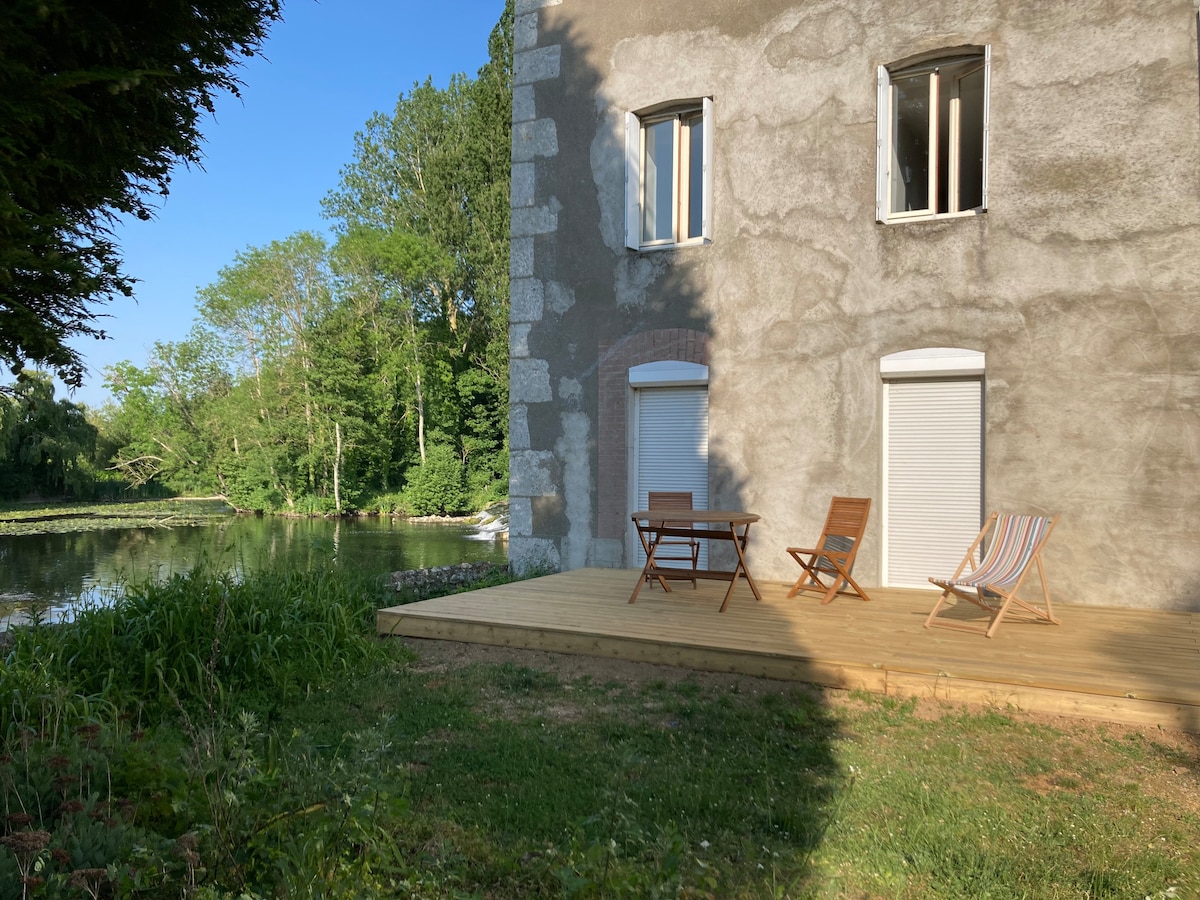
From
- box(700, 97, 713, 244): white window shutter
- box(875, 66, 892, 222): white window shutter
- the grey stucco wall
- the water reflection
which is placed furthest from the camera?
the water reflection

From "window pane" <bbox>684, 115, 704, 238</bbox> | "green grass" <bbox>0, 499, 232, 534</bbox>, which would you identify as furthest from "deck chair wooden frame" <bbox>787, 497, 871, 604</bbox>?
"green grass" <bbox>0, 499, 232, 534</bbox>

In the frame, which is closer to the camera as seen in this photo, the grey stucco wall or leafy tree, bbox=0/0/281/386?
leafy tree, bbox=0/0/281/386

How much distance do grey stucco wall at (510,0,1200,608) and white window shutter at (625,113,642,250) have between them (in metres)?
0.12

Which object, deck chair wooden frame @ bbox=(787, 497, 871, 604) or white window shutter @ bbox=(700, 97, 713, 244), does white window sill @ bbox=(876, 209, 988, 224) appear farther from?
deck chair wooden frame @ bbox=(787, 497, 871, 604)

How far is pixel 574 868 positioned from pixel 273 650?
3.27 metres

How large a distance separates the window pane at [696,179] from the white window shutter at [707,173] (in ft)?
0.62

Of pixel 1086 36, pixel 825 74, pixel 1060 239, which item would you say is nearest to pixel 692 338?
pixel 825 74

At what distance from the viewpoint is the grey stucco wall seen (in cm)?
770

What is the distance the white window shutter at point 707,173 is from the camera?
9.59m

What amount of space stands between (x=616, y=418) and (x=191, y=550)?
1352 centimetres

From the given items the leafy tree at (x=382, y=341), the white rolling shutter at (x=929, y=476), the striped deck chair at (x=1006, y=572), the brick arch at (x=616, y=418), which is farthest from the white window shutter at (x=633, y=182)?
the leafy tree at (x=382, y=341)

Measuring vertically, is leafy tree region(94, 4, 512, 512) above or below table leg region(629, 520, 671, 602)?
above

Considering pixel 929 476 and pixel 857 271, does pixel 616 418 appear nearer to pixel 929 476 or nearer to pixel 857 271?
pixel 857 271

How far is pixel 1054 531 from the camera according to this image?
8.02 meters
